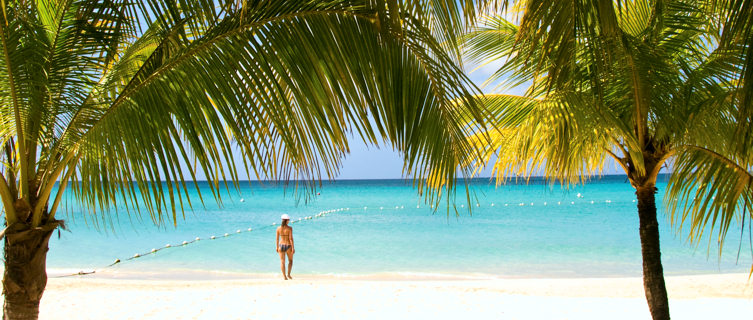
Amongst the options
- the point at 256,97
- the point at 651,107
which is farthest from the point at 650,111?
the point at 256,97

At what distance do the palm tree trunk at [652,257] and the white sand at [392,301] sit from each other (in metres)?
2.19

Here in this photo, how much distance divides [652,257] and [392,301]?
3680mm

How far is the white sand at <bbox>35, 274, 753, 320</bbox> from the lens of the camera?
6.96m

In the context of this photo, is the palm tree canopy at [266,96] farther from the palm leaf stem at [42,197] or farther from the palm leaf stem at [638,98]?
the palm leaf stem at [638,98]

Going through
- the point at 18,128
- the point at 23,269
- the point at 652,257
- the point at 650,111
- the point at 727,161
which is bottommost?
the point at 652,257

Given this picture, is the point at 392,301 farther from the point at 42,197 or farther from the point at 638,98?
the point at 42,197

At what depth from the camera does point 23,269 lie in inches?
103

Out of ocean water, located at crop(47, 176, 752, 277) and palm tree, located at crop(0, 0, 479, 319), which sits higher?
palm tree, located at crop(0, 0, 479, 319)

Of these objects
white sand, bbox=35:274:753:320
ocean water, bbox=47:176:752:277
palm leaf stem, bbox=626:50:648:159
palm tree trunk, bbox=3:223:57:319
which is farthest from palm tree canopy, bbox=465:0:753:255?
ocean water, bbox=47:176:752:277

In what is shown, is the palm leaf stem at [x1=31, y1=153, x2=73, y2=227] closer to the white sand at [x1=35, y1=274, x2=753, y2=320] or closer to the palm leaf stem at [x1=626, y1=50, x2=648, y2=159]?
the palm leaf stem at [x1=626, y1=50, x2=648, y2=159]

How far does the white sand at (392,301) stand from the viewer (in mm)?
6957

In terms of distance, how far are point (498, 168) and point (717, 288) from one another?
5.89m

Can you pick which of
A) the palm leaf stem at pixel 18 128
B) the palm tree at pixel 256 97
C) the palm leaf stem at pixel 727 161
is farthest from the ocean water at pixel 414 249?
the palm tree at pixel 256 97

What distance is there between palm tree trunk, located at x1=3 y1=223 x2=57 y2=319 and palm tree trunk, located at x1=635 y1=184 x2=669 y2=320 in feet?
14.7
